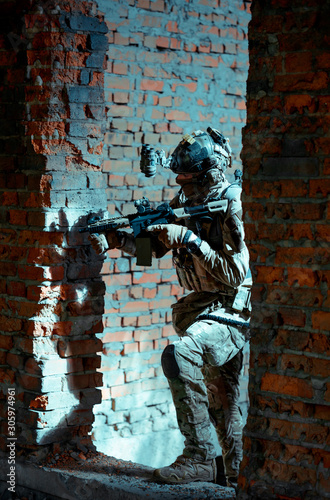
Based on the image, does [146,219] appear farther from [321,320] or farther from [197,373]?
[321,320]

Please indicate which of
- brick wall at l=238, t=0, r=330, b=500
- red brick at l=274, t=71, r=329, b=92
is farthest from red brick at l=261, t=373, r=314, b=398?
red brick at l=274, t=71, r=329, b=92

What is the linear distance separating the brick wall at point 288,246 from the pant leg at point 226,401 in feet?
3.51

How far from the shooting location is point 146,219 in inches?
153

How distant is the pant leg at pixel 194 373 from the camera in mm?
3668

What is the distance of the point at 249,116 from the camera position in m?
2.95

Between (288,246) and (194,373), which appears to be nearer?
(288,246)

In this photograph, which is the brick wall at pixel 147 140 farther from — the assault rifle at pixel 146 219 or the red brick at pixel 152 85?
the assault rifle at pixel 146 219

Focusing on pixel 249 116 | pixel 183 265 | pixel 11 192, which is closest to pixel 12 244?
pixel 11 192

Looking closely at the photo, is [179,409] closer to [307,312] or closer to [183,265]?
[183,265]

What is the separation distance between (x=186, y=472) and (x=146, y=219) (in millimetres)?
1224

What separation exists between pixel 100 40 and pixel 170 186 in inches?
67.0

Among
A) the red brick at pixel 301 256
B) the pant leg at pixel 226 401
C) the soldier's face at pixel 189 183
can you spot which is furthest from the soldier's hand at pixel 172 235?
the red brick at pixel 301 256

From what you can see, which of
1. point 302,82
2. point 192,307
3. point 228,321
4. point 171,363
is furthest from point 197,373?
point 302,82

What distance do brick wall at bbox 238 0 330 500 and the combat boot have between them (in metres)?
0.74
